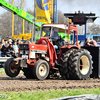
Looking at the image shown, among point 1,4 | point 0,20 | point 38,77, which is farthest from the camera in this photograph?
point 0,20

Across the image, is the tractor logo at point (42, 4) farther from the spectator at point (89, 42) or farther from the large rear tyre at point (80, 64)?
the large rear tyre at point (80, 64)

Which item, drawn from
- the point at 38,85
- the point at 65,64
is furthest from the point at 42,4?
the point at 38,85

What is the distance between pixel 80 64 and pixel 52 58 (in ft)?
3.94

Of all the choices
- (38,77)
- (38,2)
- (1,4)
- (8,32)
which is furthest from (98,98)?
(8,32)

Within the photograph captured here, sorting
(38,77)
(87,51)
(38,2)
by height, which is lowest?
(38,77)

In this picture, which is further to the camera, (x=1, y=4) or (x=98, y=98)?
(x=1, y=4)

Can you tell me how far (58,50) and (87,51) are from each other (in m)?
1.12

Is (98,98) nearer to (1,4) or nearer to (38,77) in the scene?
(38,77)

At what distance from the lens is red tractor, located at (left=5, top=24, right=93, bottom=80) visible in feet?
31.1

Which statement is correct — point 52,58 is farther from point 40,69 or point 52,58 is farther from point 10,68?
point 10,68

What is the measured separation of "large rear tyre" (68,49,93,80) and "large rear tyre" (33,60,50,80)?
87 centimetres

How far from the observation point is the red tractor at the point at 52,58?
9.49m

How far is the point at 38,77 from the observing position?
362 inches

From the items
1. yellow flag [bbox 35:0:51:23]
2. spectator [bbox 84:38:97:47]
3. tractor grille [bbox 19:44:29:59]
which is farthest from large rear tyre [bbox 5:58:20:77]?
yellow flag [bbox 35:0:51:23]
